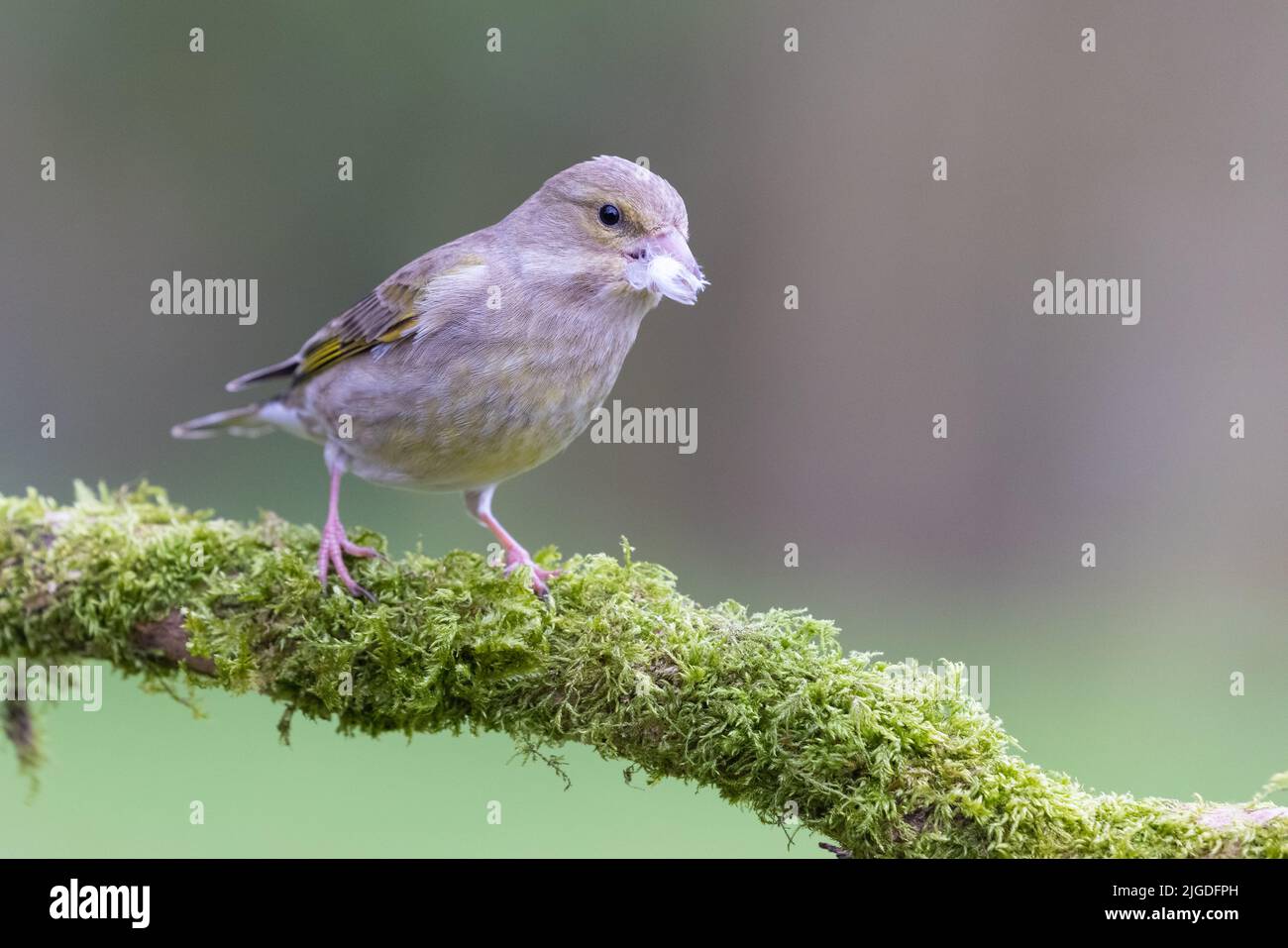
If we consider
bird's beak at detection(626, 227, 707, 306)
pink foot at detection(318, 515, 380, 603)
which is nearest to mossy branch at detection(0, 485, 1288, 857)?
pink foot at detection(318, 515, 380, 603)

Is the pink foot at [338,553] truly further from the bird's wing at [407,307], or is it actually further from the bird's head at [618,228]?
the bird's head at [618,228]

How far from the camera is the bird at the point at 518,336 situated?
454 centimetres

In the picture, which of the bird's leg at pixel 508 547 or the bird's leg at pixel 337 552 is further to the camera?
the bird's leg at pixel 337 552

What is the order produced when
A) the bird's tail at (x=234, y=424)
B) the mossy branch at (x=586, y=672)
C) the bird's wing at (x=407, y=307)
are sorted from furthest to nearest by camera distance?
the bird's tail at (x=234, y=424)
the bird's wing at (x=407, y=307)
the mossy branch at (x=586, y=672)

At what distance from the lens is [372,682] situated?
4.04m

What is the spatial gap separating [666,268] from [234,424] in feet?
9.32

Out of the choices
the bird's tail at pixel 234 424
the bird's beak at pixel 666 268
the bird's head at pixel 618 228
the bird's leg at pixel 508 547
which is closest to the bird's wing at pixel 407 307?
the bird's head at pixel 618 228

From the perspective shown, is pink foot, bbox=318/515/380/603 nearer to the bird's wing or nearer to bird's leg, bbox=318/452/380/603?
bird's leg, bbox=318/452/380/603

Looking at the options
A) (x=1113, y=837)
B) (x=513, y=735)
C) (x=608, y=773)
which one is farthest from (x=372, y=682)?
(x=608, y=773)

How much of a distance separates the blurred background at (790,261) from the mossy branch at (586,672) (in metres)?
6.59

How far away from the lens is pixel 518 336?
182 inches

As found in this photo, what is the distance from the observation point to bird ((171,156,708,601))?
4.54 metres

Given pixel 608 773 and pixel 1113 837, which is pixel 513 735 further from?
pixel 608 773

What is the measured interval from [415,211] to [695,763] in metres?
10.2
